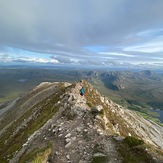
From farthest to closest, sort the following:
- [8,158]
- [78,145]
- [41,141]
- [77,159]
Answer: [8,158] → [41,141] → [78,145] → [77,159]

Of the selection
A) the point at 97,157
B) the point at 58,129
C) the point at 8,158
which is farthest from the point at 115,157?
the point at 8,158

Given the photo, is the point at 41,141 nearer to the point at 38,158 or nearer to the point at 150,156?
the point at 38,158

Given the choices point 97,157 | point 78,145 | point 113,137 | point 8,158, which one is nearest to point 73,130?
point 78,145

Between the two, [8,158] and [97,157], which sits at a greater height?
[97,157]

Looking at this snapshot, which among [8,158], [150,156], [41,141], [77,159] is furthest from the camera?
[8,158]

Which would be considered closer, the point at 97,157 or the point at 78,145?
the point at 97,157

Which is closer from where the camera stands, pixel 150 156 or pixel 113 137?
pixel 150 156

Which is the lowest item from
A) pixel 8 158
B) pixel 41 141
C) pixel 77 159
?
pixel 8 158

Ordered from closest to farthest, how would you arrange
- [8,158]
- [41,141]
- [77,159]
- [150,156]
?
1. [150,156]
2. [77,159]
3. [41,141]
4. [8,158]

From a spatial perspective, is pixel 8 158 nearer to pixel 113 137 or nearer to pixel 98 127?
pixel 98 127
